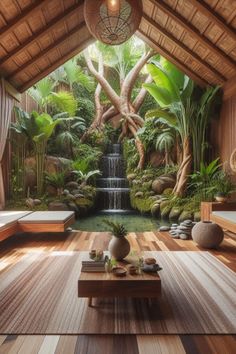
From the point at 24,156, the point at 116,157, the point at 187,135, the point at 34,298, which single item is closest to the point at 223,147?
the point at 187,135

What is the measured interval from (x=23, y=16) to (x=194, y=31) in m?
2.82

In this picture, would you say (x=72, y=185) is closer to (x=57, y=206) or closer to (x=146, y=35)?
(x=57, y=206)

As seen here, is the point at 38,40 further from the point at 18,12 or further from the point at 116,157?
the point at 116,157

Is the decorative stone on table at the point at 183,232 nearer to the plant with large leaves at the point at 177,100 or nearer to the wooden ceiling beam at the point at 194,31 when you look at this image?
the plant with large leaves at the point at 177,100

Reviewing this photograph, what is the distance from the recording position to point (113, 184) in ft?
30.1

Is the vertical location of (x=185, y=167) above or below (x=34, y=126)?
below

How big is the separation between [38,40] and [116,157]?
501 centimetres

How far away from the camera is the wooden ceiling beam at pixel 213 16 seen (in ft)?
15.6

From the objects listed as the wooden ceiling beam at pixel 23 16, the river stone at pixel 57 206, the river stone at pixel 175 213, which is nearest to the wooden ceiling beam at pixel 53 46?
the wooden ceiling beam at pixel 23 16

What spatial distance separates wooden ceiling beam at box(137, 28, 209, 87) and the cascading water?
344cm

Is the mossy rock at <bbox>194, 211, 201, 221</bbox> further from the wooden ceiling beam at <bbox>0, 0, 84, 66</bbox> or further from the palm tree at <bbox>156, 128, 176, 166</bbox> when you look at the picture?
the wooden ceiling beam at <bbox>0, 0, 84, 66</bbox>

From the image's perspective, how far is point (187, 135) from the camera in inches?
277

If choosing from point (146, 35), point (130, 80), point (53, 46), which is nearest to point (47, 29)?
point (53, 46)

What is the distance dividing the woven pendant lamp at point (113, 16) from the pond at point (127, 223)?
3409 mm
